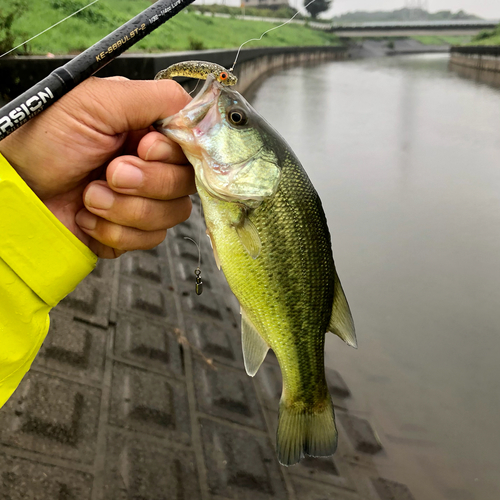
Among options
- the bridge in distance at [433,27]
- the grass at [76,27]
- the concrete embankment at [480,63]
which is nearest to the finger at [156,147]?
the grass at [76,27]

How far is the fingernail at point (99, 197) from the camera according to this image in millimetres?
1616

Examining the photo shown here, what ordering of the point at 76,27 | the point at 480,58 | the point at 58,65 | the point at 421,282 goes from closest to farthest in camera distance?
the point at 58,65, the point at 421,282, the point at 76,27, the point at 480,58

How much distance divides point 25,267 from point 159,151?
1.92 ft

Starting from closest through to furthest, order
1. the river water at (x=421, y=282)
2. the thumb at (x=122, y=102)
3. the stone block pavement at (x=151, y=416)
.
Answer: 1. the thumb at (x=122, y=102)
2. the stone block pavement at (x=151, y=416)
3. the river water at (x=421, y=282)

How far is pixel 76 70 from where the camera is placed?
1307 mm

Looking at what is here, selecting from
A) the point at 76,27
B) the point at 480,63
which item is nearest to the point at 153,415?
the point at 76,27

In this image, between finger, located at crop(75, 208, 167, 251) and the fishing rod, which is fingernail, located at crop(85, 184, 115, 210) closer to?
finger, located at crop(75, 208, 167, 251)

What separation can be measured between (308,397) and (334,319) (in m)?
0.35

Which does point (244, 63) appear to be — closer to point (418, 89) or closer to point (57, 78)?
point (418, 89)

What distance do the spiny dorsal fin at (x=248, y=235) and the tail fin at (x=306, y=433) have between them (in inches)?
28.9

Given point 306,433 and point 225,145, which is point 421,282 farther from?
point 225,145

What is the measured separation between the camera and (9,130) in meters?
1.23

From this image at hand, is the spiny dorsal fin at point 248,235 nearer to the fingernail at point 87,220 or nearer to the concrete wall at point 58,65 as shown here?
the fingernail at point 87,220

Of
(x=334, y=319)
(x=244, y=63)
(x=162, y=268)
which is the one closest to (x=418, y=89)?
(x=244, y=63)
